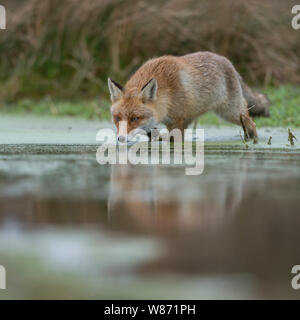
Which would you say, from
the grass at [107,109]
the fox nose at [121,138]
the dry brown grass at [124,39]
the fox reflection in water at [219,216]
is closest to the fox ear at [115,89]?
the fox nose at [121,138]

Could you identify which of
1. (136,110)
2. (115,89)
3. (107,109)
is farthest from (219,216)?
(107,109)

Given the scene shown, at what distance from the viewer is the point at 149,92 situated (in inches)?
265

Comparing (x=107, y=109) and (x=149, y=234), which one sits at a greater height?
(x=107, y=109)

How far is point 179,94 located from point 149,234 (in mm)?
4128

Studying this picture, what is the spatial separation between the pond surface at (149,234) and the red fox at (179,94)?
6.25ft

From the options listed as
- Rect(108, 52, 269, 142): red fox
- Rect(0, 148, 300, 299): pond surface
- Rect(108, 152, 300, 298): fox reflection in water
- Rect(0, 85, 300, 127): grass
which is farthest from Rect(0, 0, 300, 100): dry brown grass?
Rect(0, 148, 300, 299): pond surface

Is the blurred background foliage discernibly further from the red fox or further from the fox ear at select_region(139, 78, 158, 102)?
the fox ear at select_region(139, 78, 158, 102)

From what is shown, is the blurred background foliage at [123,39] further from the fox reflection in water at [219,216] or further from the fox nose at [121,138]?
the fox reflection in water at [219,216]

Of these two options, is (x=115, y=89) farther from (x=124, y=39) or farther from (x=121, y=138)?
(x=124, y=39)

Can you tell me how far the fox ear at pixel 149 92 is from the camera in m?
6.65

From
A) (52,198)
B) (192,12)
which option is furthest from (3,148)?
(192,12)

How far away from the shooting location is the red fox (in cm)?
Answer: 675

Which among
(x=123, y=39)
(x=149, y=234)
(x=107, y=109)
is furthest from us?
(x=123, y=39)

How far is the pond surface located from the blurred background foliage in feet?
25.5
